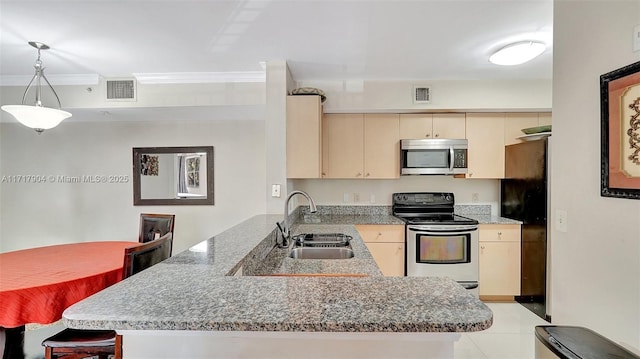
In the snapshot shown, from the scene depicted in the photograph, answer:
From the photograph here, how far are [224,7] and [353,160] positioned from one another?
2040 millimetres

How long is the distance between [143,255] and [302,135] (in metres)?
1.68

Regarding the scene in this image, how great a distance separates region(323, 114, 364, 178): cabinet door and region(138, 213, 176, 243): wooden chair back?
5.63ft

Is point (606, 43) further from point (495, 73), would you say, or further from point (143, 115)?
point (143, 115)

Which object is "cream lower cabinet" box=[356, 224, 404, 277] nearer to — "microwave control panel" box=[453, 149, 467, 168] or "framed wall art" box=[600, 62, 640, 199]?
"microwave control panel" box=[453, 149, 467, 168]

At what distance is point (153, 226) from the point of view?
309 cm

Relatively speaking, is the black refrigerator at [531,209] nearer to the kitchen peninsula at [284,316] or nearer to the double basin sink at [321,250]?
the double basin sink at [321,250]

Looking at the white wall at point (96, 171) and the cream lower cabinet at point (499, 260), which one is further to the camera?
the white wall at point (96, 171)

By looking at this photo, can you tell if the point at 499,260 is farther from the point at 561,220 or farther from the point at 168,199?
the point at 168,199

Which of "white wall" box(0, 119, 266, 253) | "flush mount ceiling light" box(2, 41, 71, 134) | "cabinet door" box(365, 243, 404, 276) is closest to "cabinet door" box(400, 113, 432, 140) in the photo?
"cabinet door" box(365, 243, 404, 276)

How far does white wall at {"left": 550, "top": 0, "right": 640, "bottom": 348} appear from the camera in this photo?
130 centimetres

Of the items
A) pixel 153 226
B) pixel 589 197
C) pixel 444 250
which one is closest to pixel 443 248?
pixel 444 250

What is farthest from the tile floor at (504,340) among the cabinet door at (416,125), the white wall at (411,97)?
the white wall at (411,97)

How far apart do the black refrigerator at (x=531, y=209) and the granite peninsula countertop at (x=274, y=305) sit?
2499 millimetres

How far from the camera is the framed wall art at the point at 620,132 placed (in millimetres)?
1237
